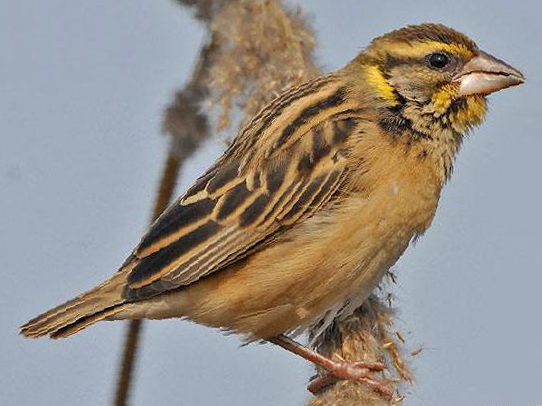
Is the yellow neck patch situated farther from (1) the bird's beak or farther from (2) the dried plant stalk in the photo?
(2) the dried plant stalk

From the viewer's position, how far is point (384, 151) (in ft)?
11.8

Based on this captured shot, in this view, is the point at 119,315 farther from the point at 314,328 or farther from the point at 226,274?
the point at 314,328

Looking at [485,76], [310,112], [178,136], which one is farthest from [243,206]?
[485,76]

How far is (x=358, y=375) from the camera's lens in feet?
10.5

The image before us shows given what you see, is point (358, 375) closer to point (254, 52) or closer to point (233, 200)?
point (233, 200)

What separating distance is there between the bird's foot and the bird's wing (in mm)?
607

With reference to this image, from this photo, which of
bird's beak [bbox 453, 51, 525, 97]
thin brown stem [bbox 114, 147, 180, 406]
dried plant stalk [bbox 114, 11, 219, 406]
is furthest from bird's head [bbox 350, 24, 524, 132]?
thin brown stem [bbox 114, 147, 180, 406]

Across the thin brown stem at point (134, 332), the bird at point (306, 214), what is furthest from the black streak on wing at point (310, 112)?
the thin brown stem at point (134, 332)

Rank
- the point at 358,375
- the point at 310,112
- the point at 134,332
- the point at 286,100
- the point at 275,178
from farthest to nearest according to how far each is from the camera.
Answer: the point at 286,100, the point at 310,112, the point at 275,178, the point at 358,375, the point at 134,332

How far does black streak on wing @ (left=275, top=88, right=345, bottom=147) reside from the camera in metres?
3.67

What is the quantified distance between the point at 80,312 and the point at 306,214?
3.39 feet

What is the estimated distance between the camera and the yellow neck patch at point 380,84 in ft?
12.5

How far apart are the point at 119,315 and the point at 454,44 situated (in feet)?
6.21

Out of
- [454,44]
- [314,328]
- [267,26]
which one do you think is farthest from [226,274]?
[454,44]
